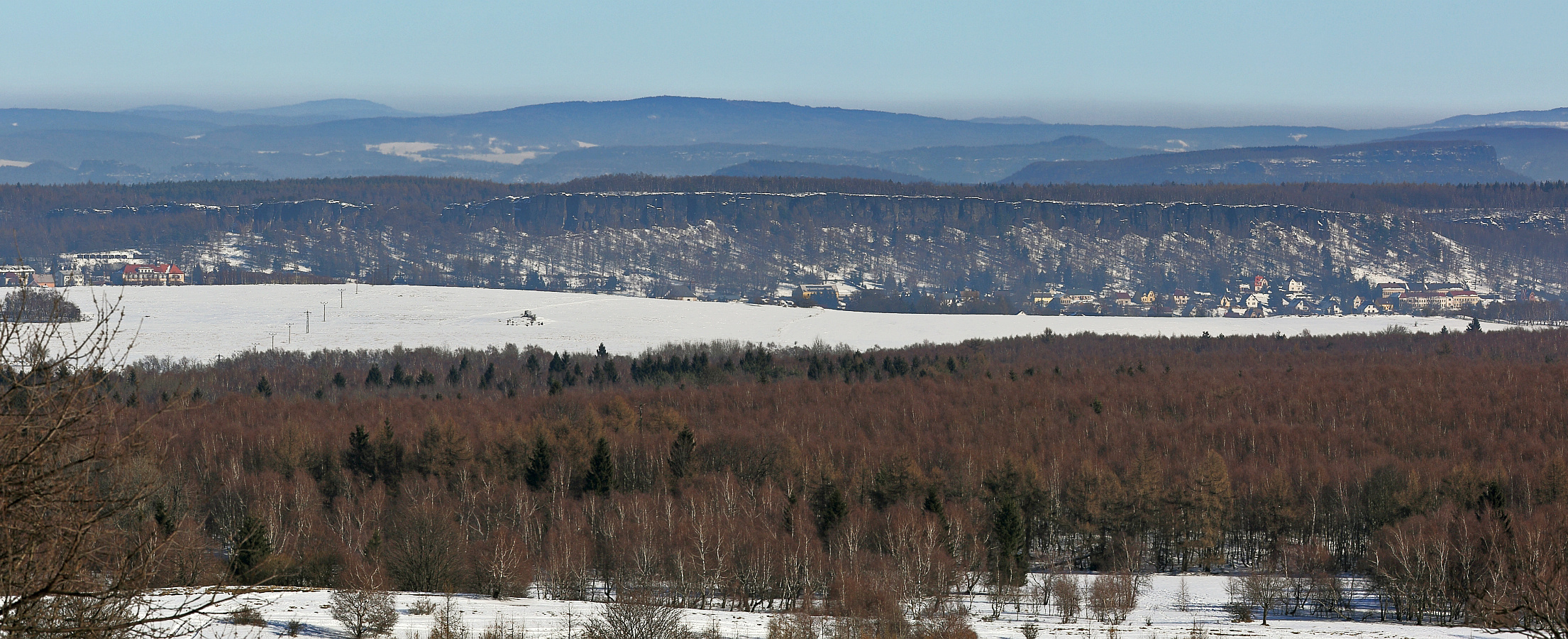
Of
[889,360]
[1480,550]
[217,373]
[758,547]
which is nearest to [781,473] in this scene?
[758,547]

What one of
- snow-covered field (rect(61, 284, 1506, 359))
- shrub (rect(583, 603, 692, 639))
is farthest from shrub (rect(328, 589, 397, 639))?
snow-covered field (rect(61, 284, 1506, 359))

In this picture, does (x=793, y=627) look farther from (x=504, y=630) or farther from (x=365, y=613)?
(x=365, y=613)

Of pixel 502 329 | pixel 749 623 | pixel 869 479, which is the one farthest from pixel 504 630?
pixel 502 329

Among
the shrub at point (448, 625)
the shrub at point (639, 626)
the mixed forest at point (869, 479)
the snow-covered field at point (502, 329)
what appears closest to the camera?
the shrub at point (448, 625)

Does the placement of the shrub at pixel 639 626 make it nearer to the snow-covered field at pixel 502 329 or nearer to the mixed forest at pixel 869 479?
the mixed forest at pixel 869 479

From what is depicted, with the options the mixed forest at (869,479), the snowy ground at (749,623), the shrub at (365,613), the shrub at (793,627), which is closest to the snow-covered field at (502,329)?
the mixed forest at (869,479)

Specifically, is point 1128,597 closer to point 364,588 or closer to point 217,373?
point 364,588
